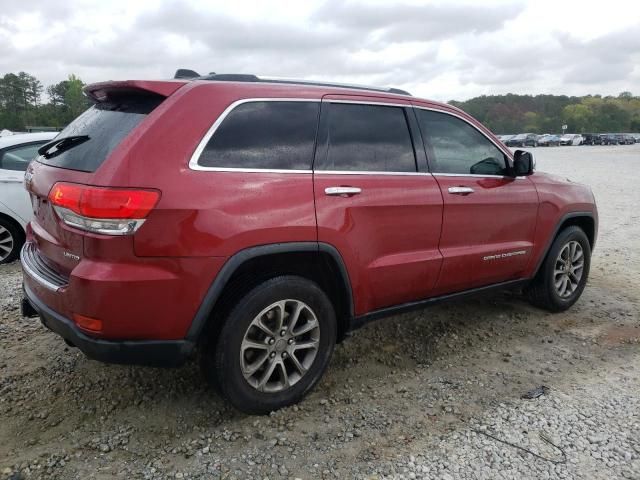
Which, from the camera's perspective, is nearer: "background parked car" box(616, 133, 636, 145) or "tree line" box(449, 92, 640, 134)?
"background parked car" box(616, 133, 636, 145)

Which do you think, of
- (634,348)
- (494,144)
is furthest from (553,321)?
(494,144)

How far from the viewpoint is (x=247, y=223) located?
2.68 meters

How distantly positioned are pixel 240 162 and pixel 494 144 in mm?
2245

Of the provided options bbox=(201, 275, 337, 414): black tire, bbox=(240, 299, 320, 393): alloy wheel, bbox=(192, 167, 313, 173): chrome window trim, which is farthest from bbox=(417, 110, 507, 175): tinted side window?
bbox=(240, 299, 320, 393): alloy wheel

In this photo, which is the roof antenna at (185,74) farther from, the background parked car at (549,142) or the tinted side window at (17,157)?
the background parked car at (549,142)

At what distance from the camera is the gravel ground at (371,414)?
262 centimetres

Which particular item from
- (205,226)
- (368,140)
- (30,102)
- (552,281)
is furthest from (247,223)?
(30,102)

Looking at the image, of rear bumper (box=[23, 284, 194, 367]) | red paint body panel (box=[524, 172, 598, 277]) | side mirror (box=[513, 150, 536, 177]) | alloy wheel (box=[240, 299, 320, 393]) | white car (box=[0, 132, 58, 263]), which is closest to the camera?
rear bumper (box=[23, 284, 194, 367])

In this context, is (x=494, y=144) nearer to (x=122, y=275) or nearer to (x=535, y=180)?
(x=535, y=180)

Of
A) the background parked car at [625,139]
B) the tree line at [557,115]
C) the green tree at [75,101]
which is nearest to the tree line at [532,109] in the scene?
the tree line at [557,115]

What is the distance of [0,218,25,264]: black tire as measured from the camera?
628 centimetres

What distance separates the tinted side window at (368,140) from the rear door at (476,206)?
0.22 metres

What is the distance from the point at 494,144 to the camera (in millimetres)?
4121

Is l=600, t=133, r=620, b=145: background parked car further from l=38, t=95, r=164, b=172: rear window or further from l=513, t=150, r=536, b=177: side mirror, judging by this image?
l=38, t=95, r=164, b=172: rear window
